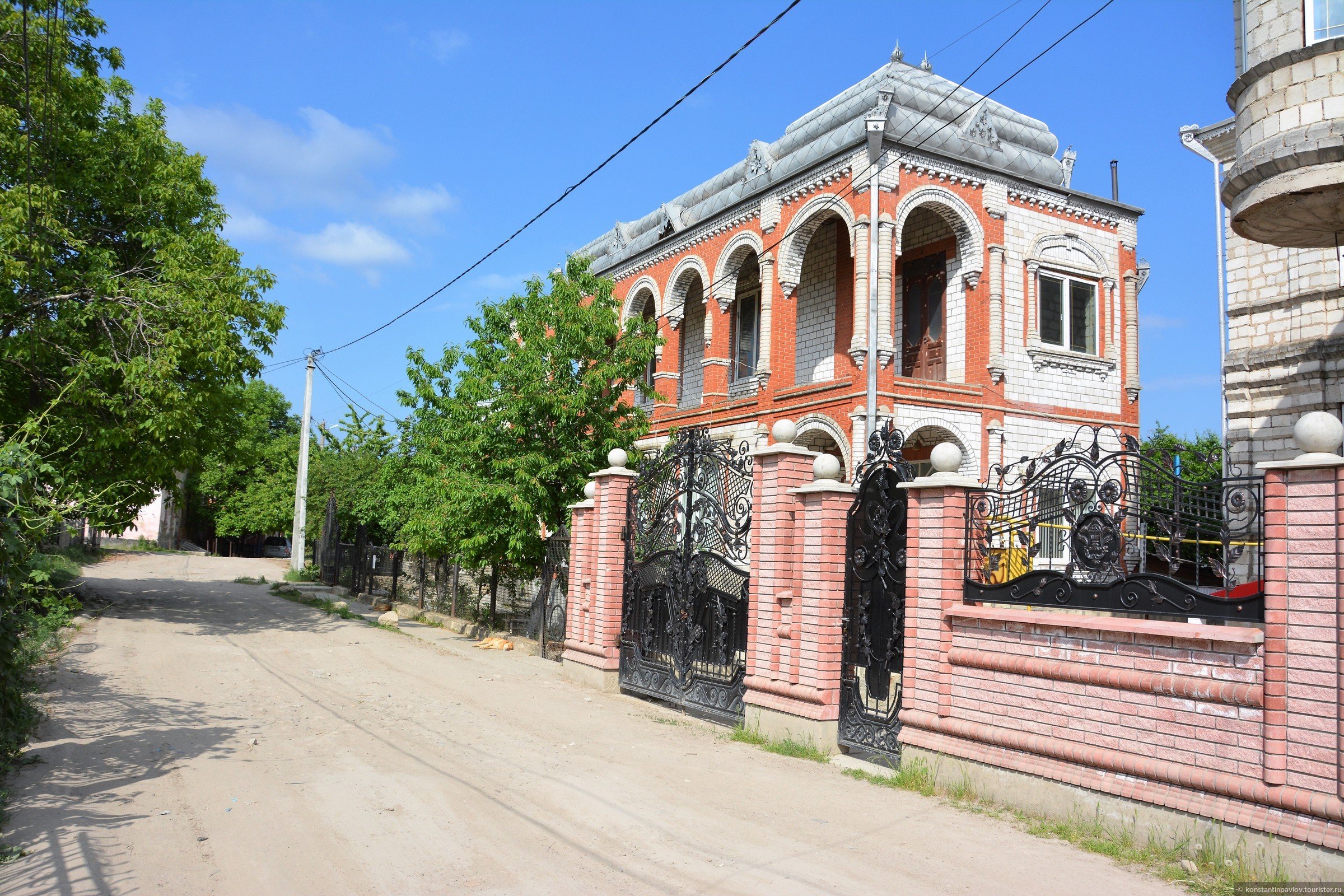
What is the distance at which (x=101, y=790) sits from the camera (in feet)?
20.0

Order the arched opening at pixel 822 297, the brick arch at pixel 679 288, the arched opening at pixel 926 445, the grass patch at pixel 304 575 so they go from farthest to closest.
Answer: the grass patch at pixel 304 575
the brick arch at pixel 679 288
the arched opening at pixel 822 297
the arched opening at pixel 926 445

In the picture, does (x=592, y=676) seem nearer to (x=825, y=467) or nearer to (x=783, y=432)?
(x=783, y=432)

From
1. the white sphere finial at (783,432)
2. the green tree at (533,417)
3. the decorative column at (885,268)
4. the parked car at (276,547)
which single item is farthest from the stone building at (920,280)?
the parked car at (276,547)

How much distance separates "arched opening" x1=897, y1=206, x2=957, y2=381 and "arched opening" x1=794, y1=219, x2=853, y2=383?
119 cm

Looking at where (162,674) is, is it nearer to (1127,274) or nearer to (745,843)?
(745,843)

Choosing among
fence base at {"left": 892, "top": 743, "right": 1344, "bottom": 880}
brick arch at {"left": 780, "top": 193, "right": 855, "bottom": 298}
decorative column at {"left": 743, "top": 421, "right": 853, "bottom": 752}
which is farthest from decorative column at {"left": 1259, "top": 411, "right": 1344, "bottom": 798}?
brick arch at {"left": 780, "top": 193, "right": 855, "bottom": 298}

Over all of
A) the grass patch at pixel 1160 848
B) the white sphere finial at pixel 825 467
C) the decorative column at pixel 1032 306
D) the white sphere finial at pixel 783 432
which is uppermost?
the decorative column at pixel 1032 306

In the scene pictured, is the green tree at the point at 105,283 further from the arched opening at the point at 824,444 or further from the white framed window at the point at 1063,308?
the white framed window at the point at 1063,308

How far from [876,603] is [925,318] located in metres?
11.5

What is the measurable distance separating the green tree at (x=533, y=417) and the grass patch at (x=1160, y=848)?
8702mm

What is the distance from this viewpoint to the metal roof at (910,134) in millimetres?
16016

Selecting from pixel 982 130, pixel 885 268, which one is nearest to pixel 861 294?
pixel 885 268

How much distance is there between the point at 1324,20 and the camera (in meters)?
7.80

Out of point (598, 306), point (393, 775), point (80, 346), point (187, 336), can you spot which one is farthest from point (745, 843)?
point (80, 346)
